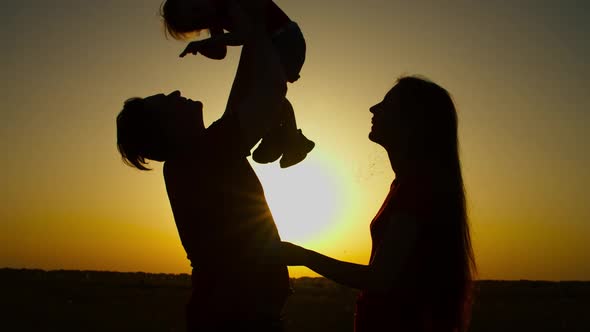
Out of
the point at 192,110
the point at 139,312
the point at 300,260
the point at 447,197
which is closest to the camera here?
the point at 300,260

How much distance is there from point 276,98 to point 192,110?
1.43 feet

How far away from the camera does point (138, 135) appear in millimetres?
3379

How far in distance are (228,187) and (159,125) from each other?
1.52 feet

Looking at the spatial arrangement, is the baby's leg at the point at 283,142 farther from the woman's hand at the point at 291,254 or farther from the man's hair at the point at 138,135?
the woman's hand at the point at 291,254

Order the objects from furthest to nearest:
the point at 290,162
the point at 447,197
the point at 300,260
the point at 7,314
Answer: the point at 7,314
the point at 290,162
the point at 447,197
the point at 300,260

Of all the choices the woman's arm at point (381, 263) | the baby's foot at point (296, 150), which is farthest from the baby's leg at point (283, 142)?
the woman's arm at point (381, 263)

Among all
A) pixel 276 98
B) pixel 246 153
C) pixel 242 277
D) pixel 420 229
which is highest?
pixel 276 98

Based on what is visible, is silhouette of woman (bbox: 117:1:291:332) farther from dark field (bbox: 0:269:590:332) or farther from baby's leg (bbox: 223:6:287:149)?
dark field (bbox: 0:269:590:332)

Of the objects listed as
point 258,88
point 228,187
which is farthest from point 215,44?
point 228,187

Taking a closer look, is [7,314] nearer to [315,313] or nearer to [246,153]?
[315,313]

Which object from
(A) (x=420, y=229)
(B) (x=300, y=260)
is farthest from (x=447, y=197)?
(B) (x=300, y=260)

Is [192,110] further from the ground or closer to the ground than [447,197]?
further from the ground

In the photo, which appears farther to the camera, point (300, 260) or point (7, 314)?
point (7, 314)

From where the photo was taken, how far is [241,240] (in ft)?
10.6
